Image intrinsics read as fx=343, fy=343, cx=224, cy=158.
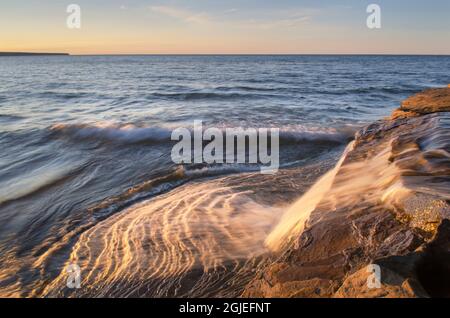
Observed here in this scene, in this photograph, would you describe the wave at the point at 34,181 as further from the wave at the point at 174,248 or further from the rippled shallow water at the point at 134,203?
the wave at the point at 174,248

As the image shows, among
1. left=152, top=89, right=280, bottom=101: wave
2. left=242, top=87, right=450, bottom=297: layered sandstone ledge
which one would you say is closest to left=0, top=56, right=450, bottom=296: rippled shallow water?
left=242, top=87, right=450, bottom=297: layered sandstone ledge

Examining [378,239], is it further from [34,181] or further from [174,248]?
[34,181]

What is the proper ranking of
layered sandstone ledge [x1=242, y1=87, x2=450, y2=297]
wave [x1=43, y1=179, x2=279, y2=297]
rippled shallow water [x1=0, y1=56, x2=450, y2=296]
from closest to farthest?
layered sandstone ledge [x1=242, y1=87, x2=450, y2=297] < wave [x1=43, y1=179, x2=279, y2=297] < rippled shallow water [x1=0, y1=56, x2=450, y2=296]

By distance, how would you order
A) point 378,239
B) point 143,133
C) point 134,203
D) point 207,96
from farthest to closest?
point 207,96
point 143,133
point 134,203
point 378,239

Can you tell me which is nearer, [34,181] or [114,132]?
[34,181]

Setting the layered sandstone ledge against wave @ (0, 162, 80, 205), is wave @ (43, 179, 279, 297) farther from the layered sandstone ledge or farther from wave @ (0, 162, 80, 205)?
wave @ (0, 162, 80, 205)

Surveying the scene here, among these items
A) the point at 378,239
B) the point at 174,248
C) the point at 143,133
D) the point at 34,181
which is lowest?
the point at 174,248

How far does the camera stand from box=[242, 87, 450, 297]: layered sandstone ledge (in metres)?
2.09

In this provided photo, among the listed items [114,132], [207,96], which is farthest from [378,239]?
[207,96]

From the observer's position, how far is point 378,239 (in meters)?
2.69

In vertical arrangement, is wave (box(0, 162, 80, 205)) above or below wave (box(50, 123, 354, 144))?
below

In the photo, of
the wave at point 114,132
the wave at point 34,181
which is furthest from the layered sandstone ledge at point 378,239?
the wave at point 114,132

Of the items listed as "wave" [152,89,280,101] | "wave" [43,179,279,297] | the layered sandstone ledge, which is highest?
"wave" [152,89,280,101]
